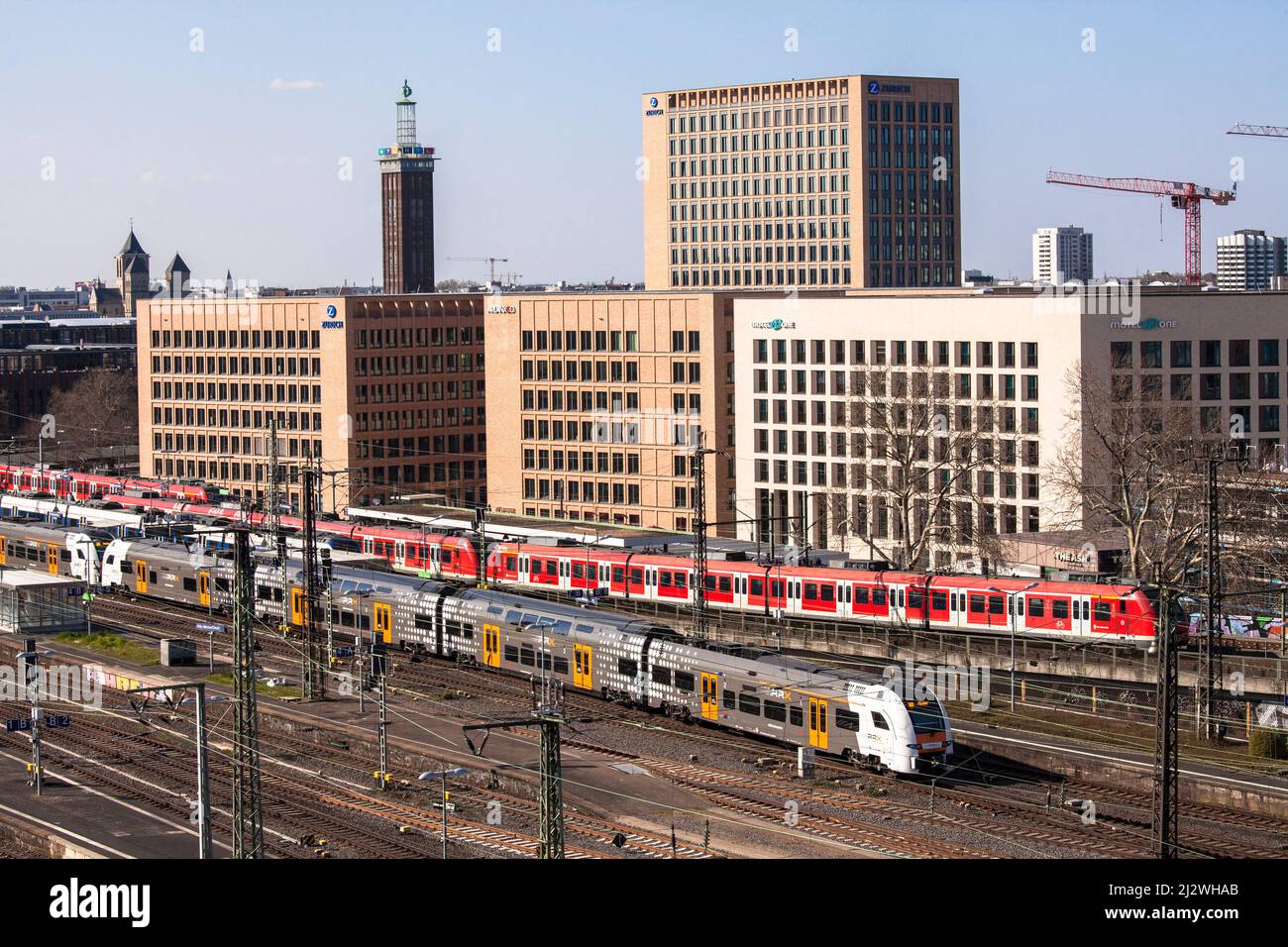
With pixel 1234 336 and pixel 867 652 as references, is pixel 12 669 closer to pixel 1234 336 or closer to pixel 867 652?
pixel 867 652

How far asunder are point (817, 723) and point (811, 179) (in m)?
113

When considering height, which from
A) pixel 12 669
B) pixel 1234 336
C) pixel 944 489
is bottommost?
pixel 12 669

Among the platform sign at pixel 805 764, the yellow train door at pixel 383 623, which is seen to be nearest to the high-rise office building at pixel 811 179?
the yellow train door at pixel 383 623

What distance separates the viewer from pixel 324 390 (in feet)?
339

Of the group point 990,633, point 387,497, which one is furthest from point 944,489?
point 387,497

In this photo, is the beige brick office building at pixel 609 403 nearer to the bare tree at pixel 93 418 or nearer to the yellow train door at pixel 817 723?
the yellow train door at pixel 817 723

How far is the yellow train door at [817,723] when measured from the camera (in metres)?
35.9

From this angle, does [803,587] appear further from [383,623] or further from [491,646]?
[383,623]

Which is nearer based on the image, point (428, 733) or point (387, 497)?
point (428, 733)

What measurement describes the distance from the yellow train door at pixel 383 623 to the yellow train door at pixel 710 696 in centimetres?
1574

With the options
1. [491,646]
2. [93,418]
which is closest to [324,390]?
[93,418]

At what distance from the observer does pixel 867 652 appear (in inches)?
1928
